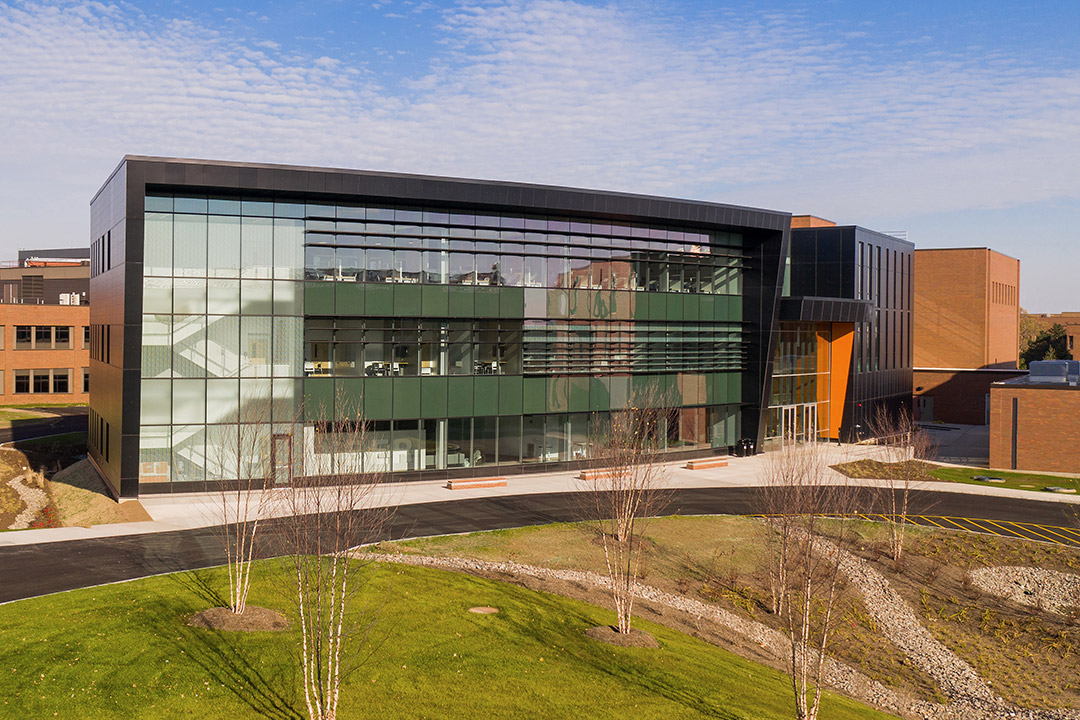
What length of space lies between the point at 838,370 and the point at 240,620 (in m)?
48.5

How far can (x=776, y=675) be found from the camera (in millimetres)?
20531

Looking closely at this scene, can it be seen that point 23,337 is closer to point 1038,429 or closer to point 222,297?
point 222,297

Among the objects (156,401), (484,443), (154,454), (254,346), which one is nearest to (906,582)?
(484,443)

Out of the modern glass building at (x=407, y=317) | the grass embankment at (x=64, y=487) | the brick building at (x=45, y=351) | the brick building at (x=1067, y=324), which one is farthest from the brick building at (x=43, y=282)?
the brick building at (x=1067, y=324)

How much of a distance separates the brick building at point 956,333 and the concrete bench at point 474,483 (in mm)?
52446

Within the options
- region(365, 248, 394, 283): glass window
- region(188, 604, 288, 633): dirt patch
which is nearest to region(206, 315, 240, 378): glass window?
region(365, 248, 394, 283): glass window

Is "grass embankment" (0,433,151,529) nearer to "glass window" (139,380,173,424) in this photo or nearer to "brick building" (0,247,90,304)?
"glass window" (139,380,173,424)

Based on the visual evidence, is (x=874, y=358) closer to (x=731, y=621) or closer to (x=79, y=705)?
(x=731, y=621)

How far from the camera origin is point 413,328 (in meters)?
39.5

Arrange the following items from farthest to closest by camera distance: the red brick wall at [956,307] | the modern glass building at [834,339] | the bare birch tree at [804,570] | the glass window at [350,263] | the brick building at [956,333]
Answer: the red brick wall at [956,307] → the brick building at [956,333] → the modern glass building at [834,339] → the glass window at [350,263] → the bare birch tree at [804,570]

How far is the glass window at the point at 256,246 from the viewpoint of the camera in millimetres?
35812

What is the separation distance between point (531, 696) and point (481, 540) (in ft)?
40.5

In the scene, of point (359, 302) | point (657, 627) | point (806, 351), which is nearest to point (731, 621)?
point (657, 627)

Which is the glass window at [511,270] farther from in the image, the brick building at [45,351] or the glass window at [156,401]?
the brick building at [45,351]
